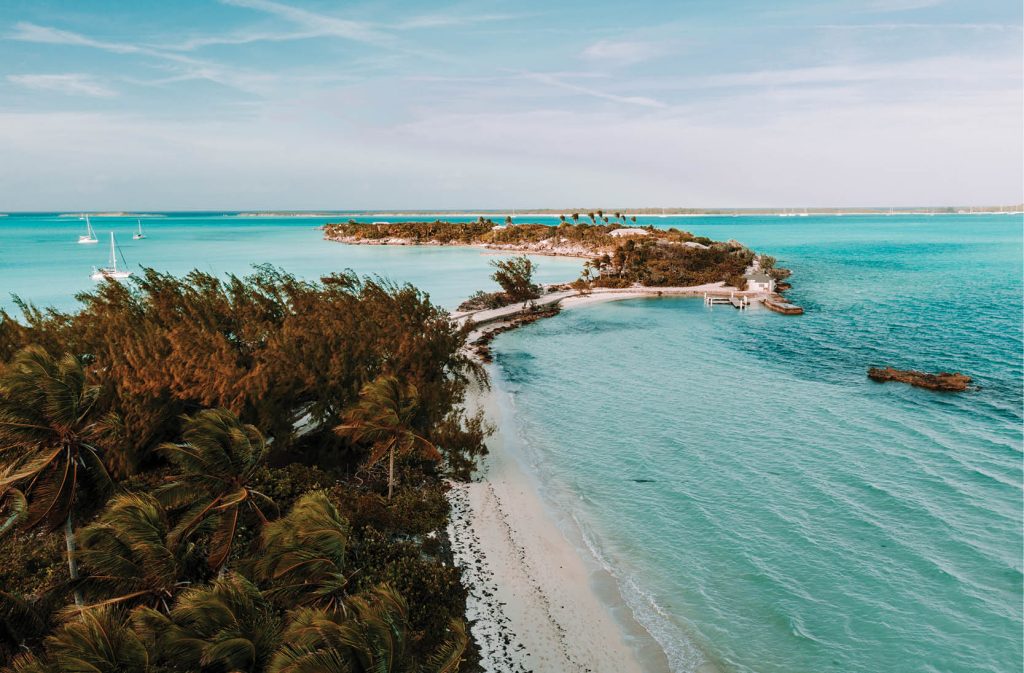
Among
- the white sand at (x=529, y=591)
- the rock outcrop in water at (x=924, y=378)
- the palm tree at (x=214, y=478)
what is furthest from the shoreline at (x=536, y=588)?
the rock outcrop in water at (x=924, y=378)

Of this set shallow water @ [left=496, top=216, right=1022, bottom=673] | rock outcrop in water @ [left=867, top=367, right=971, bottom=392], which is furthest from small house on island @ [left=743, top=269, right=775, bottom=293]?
rock outcrop in water @ [left=867, top=367, right=971, bottom=392]

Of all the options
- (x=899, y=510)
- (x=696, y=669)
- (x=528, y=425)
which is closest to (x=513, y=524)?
(x=696, y=669)

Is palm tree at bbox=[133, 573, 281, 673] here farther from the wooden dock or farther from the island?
the wooden dock

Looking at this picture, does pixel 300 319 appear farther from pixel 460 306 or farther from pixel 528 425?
pixel 460 306

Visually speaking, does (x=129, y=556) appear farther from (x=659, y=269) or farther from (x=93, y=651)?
(x=659, y=269)

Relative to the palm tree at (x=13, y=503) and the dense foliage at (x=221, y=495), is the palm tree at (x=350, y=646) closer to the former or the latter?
the dense foliage at (x=221, y=495)
